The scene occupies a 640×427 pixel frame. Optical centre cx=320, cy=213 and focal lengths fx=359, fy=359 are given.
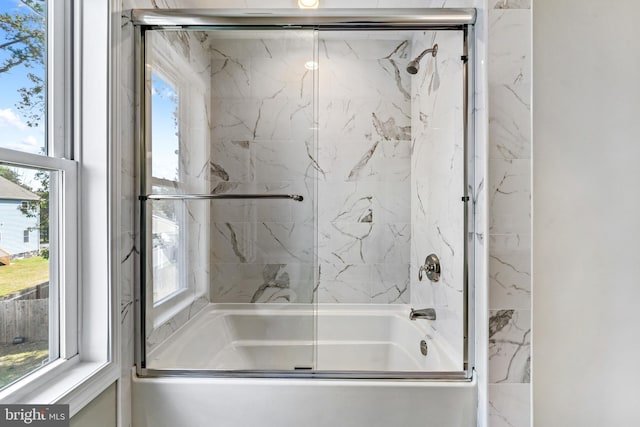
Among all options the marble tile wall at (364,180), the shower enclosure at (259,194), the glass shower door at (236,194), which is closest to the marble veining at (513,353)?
the shower enclosure at (259,194)

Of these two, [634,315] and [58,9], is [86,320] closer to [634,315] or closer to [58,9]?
[58,9]

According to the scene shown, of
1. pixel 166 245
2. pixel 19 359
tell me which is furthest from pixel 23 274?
pixel 166 245

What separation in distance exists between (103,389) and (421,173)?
5.65 feet

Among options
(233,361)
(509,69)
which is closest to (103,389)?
(233,361)

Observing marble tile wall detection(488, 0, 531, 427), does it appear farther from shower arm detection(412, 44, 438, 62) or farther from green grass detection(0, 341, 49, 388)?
green grass detection(0, 341, 49, 388)

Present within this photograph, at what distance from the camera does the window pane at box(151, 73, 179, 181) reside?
1426mm

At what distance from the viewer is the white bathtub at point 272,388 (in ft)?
4.17

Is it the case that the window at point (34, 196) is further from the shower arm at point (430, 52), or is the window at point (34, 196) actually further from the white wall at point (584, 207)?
the white wall at point (584, 207)

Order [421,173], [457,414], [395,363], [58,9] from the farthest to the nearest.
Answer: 1. [421,173]
2. [395,363]
3. [457,414]
4. [58,9]

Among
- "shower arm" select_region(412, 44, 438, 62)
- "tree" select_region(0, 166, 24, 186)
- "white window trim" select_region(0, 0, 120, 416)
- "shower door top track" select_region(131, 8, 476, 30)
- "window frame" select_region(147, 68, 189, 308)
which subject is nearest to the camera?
"tree" select_region(0, 166, 24, 186)

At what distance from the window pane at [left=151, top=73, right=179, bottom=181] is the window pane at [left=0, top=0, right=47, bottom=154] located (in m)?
0.37

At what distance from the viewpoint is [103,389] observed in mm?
1153

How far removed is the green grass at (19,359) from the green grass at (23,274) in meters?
0.15

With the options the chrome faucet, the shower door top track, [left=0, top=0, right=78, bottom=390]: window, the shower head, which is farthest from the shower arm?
[left=0, top=0, right=78, bottom=390]: window
